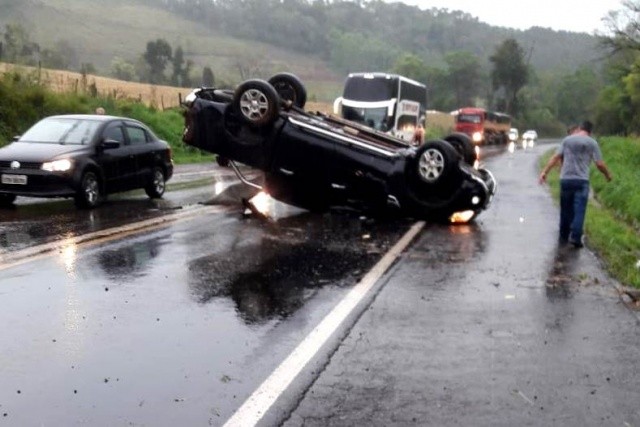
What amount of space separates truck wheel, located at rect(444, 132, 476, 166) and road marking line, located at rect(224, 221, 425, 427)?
663 centimetres

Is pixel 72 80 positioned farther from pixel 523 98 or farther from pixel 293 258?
pixel 523 98

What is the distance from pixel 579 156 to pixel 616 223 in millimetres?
3886

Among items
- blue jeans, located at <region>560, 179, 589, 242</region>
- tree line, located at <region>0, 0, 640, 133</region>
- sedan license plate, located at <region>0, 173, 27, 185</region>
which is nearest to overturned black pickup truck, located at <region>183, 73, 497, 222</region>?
blue jeans, located at <region>560, 179, 589, 242</region>

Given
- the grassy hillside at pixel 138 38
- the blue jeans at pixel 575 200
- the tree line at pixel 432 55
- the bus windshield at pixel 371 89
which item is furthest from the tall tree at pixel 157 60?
the blue jeans at pixel 575 200

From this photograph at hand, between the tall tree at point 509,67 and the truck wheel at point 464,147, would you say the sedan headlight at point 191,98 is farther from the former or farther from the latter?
the tall tree at point 509,67

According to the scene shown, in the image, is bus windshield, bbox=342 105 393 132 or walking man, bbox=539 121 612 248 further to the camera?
bus windshield, bbox=342 105 393 132

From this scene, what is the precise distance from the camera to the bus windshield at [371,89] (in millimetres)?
38781

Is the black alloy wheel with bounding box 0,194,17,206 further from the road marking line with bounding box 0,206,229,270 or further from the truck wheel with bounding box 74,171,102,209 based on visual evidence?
the road marking line with bounding box 0,206,229,270

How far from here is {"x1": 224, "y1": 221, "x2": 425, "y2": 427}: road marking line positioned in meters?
4.84

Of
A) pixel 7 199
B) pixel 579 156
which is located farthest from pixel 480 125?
pixel 579 156

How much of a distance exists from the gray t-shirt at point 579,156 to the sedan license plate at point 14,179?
8.26 metres

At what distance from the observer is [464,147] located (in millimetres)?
15734

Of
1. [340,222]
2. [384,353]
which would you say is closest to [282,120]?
[340,222]

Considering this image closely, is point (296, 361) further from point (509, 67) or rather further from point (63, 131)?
point (509, 67)
